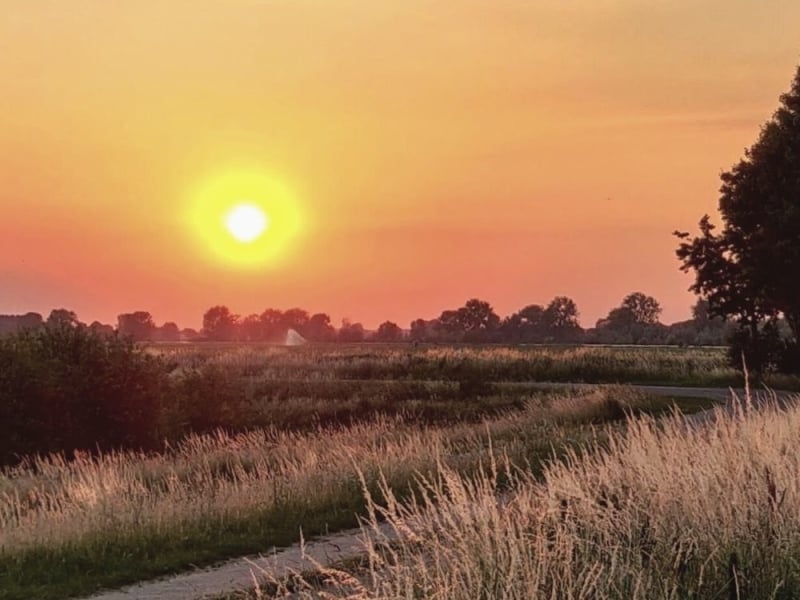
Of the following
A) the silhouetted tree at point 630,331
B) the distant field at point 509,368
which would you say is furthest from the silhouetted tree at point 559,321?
the distant field at point 509,368

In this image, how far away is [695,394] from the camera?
35.0 m

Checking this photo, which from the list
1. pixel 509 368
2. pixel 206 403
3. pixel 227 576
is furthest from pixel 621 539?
pixel 509 368

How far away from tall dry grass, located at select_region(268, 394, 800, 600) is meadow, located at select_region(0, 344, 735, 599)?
90 centimetres

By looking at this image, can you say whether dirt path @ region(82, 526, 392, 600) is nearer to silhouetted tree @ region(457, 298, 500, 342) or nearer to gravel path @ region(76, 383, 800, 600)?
gravel path @ region(76, 383, 800, 600)

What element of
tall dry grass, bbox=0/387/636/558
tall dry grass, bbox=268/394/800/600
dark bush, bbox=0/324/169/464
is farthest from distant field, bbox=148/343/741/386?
tall dry grass, bbox=268/394/800/600

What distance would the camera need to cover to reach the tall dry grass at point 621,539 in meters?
6.10

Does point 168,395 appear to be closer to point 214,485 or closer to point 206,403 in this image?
point 206,403

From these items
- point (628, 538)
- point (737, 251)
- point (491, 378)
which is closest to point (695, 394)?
point (737, 251)

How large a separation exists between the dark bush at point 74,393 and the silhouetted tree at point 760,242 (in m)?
23.1

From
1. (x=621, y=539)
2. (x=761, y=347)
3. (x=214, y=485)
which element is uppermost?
(x=761, y=347)

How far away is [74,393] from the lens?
3066cm

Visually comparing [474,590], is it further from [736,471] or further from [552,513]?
[736,471]

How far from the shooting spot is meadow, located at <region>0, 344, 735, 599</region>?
11344 mm

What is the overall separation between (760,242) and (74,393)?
84.4 feet
